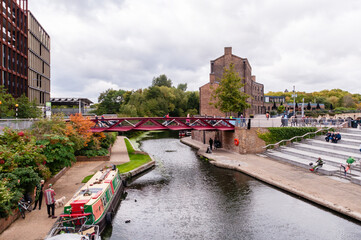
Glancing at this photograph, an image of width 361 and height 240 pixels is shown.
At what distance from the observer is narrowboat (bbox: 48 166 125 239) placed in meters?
11.8

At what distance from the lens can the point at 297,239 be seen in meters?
12.6

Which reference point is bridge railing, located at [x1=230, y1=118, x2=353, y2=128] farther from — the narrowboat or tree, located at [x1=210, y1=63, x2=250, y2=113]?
the narrowboat

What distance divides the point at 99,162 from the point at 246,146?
17.9 m

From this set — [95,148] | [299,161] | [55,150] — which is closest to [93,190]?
[55,150]

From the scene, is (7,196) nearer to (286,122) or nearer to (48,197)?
(48,197)

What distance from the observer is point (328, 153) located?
2588 centimetres

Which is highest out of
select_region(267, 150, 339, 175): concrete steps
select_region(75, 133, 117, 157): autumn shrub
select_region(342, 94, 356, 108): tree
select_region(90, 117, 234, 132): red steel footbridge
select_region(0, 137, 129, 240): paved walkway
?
select_region(342, 94, 356, 108): tree

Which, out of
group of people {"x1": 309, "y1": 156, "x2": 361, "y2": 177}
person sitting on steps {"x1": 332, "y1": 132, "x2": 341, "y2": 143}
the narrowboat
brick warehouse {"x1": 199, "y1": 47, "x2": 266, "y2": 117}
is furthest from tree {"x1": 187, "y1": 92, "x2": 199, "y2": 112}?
the narrowboat

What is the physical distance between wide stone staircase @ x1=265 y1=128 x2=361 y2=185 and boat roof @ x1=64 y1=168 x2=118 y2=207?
59.1 feet

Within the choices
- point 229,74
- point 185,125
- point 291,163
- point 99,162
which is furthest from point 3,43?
point 291,163

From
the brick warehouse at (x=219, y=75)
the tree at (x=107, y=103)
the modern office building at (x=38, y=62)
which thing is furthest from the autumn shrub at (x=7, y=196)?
the tree at (x=107, y=103)

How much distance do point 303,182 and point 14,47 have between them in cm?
5197

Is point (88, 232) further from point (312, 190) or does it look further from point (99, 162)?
point (99, 162)

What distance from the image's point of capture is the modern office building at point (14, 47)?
43000 mm
